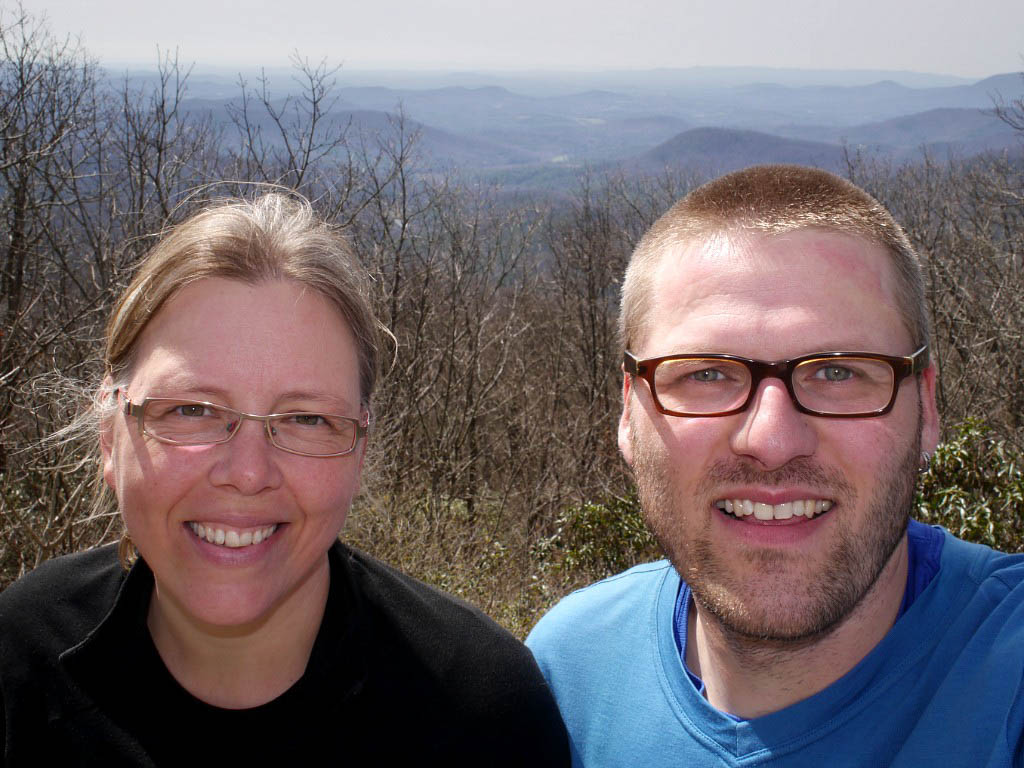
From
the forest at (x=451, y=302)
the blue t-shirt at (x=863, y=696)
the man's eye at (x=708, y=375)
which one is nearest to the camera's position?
the blue t-shirt at (x=863, y=696)

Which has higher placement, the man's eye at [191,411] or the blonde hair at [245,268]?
the blonde hair at [245,268]

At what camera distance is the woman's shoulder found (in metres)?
1.76

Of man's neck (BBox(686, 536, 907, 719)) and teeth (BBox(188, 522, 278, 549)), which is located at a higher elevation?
teeth (BBox(188, 522, 278, 549))

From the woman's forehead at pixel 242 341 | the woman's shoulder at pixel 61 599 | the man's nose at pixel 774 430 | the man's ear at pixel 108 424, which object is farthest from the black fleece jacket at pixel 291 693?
the man's nose at pixel 774 430

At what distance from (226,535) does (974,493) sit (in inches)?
309

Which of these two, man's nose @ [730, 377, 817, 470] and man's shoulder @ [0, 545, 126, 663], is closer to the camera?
man's nose @ [730, 377, 817, 470]

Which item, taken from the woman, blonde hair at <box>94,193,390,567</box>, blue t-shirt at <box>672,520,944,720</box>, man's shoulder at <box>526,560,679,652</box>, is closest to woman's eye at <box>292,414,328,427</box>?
the woman

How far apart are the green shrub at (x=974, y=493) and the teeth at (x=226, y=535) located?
279 inches

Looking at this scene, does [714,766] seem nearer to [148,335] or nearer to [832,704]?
[832,704]

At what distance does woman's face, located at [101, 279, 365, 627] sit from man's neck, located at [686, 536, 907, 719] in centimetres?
94

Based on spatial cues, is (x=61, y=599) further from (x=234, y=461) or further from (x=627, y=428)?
(x=627, y=428)

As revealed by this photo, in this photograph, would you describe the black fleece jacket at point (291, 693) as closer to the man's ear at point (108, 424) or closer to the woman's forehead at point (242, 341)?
the man's ear at point (108, 424)

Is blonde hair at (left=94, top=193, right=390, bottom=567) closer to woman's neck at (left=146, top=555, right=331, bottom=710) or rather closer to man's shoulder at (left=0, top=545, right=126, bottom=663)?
man's shoulder at (left=0, top=545, right=126, bottom=663)

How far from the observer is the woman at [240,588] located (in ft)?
5.27
